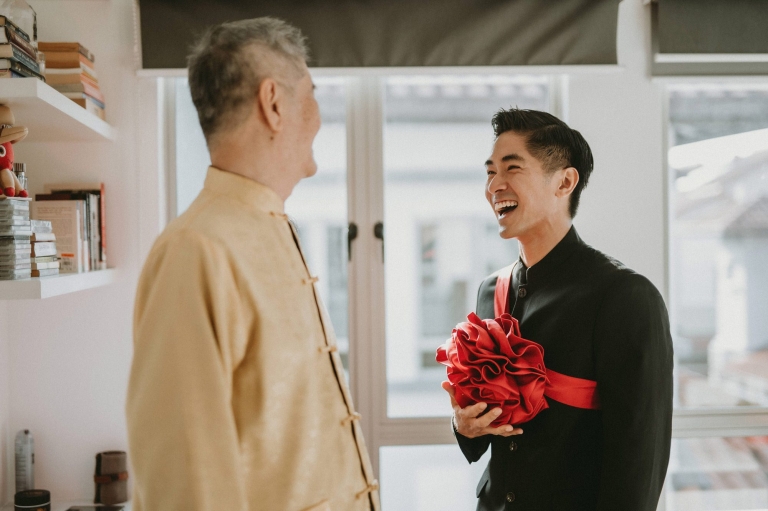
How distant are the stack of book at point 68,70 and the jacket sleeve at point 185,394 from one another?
150 centimetres

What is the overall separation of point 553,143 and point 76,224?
156 centimetres

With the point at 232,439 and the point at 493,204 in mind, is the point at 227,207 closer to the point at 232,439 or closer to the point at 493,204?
the point at 232,439

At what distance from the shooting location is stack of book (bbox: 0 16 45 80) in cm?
154

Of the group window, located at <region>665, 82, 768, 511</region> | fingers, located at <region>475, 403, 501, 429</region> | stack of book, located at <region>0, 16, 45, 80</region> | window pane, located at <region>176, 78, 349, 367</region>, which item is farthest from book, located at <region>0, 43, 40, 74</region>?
window, located at <region>665, 82, 768, 511</region>

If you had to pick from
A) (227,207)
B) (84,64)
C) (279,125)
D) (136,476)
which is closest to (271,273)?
(227,207)

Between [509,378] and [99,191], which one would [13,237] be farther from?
[509,378]

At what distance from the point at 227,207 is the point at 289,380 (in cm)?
29

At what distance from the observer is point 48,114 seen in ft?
5.78

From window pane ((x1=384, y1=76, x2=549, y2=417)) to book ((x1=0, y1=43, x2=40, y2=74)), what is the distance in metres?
1.29

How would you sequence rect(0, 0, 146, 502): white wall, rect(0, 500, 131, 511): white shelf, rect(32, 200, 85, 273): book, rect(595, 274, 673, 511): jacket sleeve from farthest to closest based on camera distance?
rect(0, 0, 146, 502): white wall < rect(0, 500, 131, 511): white shelf < rect(32, 200, 85, 273): book < rect(595, 274, 673, 511): jacket sleeve

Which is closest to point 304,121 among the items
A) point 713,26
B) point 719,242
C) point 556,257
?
point 556,257

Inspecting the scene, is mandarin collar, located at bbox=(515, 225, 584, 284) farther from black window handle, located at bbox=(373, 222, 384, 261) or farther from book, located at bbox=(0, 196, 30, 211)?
book, located at bbox=(0, 196, 30, 211)

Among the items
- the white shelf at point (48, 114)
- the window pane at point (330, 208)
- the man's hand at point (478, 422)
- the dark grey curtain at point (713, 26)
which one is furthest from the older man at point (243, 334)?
the dark grey curtain at point (713, 26)

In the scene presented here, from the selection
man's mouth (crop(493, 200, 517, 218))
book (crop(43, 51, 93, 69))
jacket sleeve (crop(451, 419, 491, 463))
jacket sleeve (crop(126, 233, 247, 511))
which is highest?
book (crop(43, 51, 93, 69))
